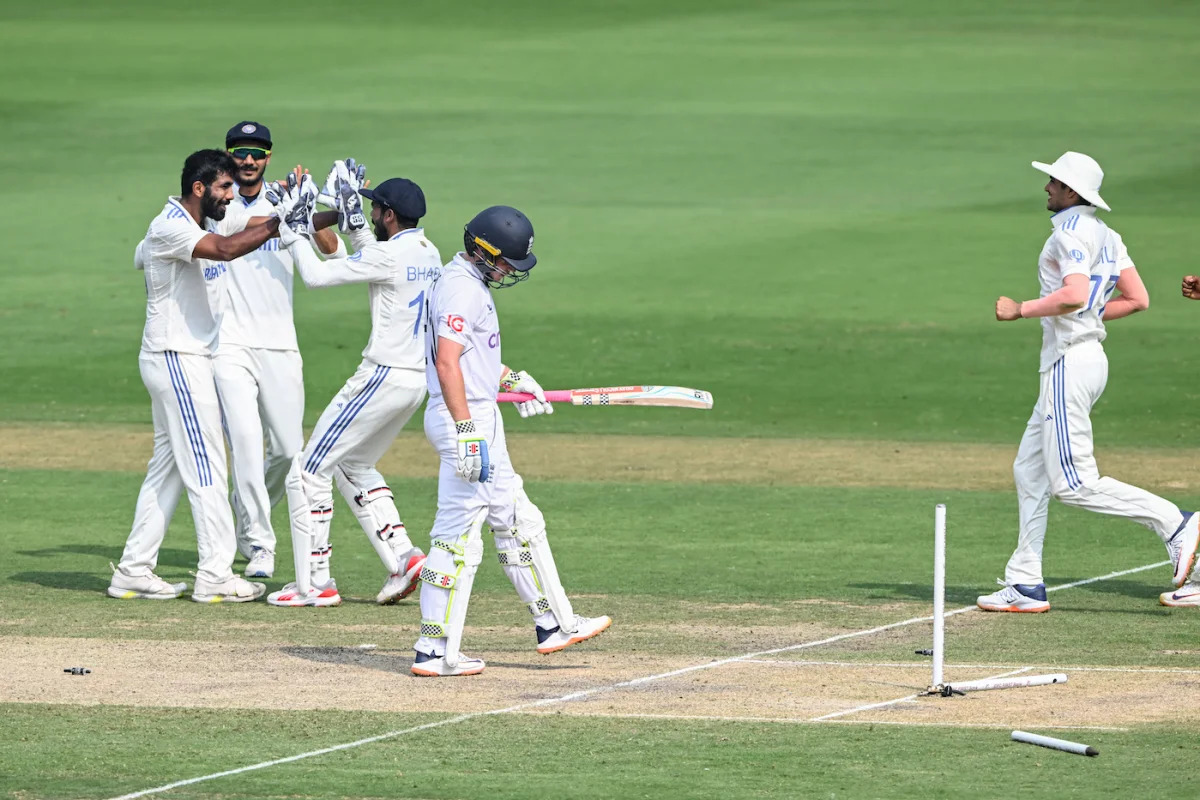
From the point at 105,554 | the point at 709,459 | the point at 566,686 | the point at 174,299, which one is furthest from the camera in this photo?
the point at 709,459

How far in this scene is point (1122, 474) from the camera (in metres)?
17.0

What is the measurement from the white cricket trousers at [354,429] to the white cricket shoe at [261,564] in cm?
93

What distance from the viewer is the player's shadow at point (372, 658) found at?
9414 mm

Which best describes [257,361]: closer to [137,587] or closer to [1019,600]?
[137,587]

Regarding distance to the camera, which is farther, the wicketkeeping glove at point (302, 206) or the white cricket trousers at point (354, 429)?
the white cricket trousers at point (354, 429)

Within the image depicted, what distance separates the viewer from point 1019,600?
1081 cm

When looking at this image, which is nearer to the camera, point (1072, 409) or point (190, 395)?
point (1072, 409)

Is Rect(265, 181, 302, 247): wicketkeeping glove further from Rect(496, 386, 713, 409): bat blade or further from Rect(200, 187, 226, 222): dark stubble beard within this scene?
Rect(496, 386, 713, 409): bat blade

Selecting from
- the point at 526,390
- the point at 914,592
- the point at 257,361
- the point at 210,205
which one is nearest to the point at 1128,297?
the point at 914,592

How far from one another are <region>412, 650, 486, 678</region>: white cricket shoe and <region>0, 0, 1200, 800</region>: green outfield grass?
36 cm

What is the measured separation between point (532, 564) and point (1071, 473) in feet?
10.1

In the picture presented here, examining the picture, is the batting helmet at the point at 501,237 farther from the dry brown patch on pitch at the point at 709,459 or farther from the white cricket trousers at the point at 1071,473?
the dry brown patch on pitch at the point at 709,459

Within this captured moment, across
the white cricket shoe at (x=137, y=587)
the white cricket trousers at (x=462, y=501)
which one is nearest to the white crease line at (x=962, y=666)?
the white cricket trousers at (x=462, y=501)

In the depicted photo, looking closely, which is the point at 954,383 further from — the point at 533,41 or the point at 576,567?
the point at 533,41
